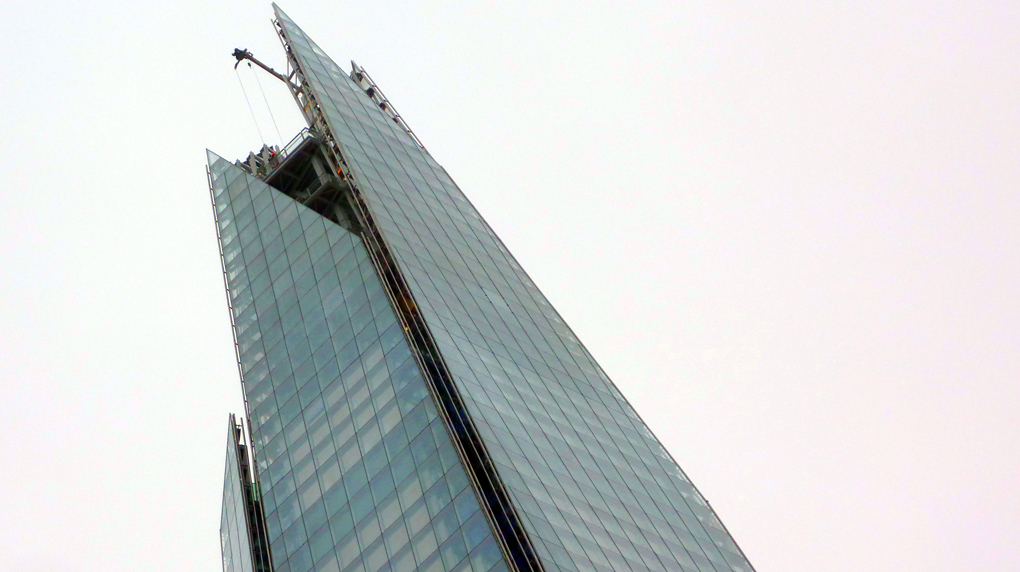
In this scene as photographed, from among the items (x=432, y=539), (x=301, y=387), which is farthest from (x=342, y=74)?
(x=432, y=539)

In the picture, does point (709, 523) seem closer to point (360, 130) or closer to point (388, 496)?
point (388, 496)

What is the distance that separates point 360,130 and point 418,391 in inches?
1666

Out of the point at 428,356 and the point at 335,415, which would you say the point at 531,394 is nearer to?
the point at 428,356

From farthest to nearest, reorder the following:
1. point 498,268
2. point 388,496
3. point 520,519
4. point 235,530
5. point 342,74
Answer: point 342,74
point 498,268
point 235,530
point 388,496
point 520,519

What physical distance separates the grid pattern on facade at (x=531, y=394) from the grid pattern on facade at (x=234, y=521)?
2110 cm

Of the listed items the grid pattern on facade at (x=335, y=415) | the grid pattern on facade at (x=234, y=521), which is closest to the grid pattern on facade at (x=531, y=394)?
the grid pattern on facade at (x=335, y=415)

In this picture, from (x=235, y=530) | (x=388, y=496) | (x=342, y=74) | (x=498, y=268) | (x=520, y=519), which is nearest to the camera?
(x=520, y=519)

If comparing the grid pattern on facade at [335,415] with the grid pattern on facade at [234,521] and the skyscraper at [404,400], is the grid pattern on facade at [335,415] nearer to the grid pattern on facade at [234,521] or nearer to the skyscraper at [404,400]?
the skyscraper at [404,400]

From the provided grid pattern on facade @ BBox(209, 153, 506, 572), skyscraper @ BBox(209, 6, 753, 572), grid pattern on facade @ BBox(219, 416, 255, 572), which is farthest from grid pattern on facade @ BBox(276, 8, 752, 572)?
grid pattern on facade @ BBox(219, 416, 255, 572)

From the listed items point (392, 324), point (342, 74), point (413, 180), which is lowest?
point (392, 324)

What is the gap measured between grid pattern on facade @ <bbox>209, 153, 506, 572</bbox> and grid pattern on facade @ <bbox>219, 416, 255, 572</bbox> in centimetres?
706

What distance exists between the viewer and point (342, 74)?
474 ft

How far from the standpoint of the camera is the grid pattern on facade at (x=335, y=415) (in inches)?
3314

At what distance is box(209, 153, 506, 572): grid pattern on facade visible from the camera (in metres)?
84.2
